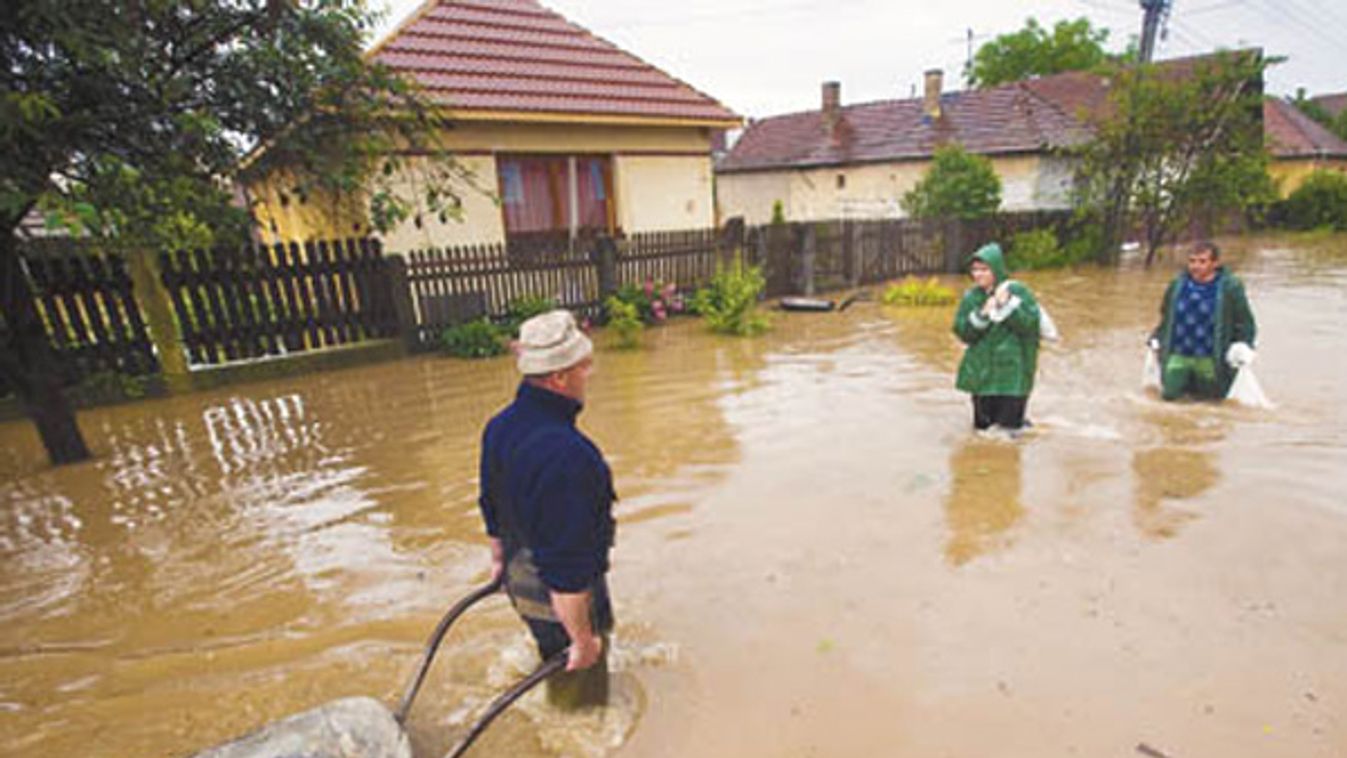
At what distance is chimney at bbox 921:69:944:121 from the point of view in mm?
24562

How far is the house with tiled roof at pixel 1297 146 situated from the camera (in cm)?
2730

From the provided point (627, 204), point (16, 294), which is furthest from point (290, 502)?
point (627, 204)

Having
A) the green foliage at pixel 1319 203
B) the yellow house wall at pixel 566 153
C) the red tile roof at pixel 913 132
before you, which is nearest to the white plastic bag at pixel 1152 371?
the yellow house wall at pixel 566 153

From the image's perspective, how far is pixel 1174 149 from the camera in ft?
51.6

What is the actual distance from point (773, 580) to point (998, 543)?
133cm

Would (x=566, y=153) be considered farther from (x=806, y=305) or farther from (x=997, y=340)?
(x=997, y=340)

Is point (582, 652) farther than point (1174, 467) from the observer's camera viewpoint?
No

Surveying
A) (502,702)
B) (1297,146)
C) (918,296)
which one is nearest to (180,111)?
(502,702)

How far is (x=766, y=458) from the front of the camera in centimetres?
523

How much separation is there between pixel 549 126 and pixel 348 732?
1093cm

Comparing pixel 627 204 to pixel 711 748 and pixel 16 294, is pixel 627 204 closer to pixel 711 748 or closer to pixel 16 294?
pixel 16 294

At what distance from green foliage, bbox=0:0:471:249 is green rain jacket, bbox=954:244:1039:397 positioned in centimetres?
425

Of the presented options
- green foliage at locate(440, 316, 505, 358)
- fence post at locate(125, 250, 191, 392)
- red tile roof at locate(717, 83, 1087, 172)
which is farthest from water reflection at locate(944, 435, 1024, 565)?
red tile roof at locate(717, 83, 1087, 172)

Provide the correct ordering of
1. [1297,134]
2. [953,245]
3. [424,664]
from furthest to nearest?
1. [1297,134]
2. [953,245]
3. [424,664]
